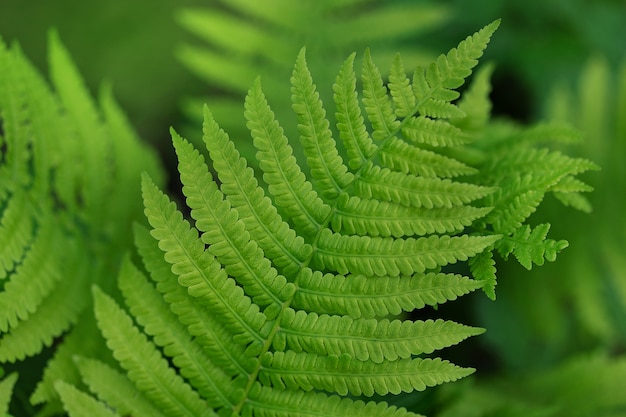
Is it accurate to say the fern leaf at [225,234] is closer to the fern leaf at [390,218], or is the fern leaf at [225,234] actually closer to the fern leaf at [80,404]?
the fern leaf at [390,218]

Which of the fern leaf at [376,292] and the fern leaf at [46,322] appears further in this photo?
the fern leaf at [46,322]

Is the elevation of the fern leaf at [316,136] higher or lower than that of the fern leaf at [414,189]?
higher

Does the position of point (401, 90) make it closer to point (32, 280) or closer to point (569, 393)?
point (32, 280)

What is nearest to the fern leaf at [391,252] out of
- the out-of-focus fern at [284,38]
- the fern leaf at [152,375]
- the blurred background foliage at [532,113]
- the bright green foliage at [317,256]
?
the bright green foliage at [317,256]

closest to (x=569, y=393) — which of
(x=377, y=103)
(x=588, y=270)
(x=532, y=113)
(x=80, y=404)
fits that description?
(x=588, y=270)

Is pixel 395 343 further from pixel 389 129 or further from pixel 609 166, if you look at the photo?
pixel 609 166

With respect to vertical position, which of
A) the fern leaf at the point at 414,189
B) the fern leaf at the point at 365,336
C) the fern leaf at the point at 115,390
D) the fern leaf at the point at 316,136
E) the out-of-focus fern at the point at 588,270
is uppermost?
the out-of-focus fern at the point at 588,270
